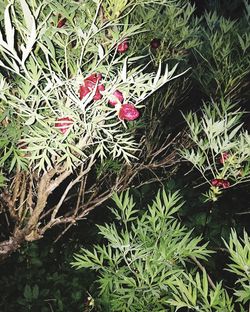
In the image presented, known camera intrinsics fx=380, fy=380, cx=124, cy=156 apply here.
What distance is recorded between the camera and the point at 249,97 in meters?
3.79

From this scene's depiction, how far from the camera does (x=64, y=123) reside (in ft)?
3.58

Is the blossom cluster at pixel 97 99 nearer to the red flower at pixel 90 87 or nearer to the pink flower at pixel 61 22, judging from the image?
the red flower at pixel 90 87

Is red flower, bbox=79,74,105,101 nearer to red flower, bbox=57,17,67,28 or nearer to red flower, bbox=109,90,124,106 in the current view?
red flower, bbox=109,90,124,106

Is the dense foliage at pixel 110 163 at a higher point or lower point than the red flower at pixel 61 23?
lower

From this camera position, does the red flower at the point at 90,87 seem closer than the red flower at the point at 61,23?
Yes

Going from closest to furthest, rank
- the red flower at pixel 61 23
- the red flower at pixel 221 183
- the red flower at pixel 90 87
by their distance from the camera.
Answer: the red flower at pixel 90 87 → the red flower at pixel 61 23 → the red flower at pixel 221 183

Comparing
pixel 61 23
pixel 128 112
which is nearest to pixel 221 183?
pixel 128 112

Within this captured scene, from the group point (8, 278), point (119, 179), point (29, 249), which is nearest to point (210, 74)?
point (119, 179)

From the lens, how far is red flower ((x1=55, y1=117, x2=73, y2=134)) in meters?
1.08

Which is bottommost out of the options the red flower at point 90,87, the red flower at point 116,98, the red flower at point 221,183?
the red flower at point 221,183

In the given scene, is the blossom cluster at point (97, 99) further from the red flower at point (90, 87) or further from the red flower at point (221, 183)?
the red flower at point (221, 183)

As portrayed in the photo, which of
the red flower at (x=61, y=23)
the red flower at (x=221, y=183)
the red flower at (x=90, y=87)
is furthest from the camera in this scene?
the red flower at (x=221, y=183)

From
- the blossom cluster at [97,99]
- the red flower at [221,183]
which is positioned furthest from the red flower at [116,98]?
the red flower at [221,183]

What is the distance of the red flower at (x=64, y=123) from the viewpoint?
1.08 metres
